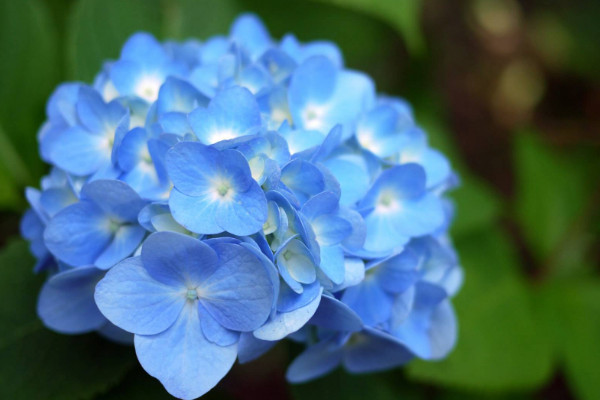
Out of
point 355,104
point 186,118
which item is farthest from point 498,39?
point 186,118

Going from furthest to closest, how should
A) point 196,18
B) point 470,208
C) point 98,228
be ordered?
point 470,208
point 196,18
point 98,228

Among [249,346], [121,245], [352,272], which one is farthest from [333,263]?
[121,245]

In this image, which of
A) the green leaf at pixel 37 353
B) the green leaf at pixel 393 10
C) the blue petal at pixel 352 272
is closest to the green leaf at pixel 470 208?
the green leaf at pixel 393 10

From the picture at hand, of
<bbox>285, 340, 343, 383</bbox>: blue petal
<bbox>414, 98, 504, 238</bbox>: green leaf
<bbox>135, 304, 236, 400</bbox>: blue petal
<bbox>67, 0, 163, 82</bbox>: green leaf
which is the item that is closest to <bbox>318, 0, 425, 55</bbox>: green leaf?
<bbox>414, 98, 504, 238</bbox>: green leaf

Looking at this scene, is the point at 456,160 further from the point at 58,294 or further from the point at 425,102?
the point at 58,294

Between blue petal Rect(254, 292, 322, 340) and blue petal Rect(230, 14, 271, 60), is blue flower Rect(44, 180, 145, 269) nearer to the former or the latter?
blue petal Rect(254, 292, 322, 340)

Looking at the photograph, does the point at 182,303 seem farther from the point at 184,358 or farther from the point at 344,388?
the point at 344,388
